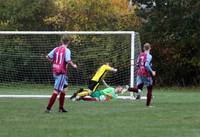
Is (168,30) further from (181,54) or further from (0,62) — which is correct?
(0,62)

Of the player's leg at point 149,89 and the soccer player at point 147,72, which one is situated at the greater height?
the soccer player at point 147,72

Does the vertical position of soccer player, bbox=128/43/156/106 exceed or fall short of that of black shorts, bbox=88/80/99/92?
it exceeds it

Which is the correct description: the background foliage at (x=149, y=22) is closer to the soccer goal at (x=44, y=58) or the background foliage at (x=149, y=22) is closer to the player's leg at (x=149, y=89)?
the soccer goal at (x=44, y=58)

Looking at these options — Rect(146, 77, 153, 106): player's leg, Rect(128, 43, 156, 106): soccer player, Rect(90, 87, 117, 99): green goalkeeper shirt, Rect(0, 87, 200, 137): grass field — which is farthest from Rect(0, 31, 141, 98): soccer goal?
Rect(146, 77, 153, 106): player's leg

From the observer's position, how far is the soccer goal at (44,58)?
88.4ft

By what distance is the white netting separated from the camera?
88.6 feet

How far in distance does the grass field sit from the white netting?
8183 mm

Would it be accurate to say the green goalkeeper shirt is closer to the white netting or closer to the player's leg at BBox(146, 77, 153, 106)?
the player's leg at BBox(146, 77, 153, 106)

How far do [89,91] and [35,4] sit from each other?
1952 cm

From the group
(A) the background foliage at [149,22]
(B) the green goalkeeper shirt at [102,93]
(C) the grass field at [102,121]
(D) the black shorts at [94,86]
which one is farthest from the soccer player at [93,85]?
(A) the background foliage at [149,22]

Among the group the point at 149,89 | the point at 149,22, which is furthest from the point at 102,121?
the point at 149,22

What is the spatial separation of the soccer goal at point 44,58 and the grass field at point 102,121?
8158 millimetres

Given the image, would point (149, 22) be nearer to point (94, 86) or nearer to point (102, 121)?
point (94, 86)

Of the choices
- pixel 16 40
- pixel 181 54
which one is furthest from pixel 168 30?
pixel 16 40
